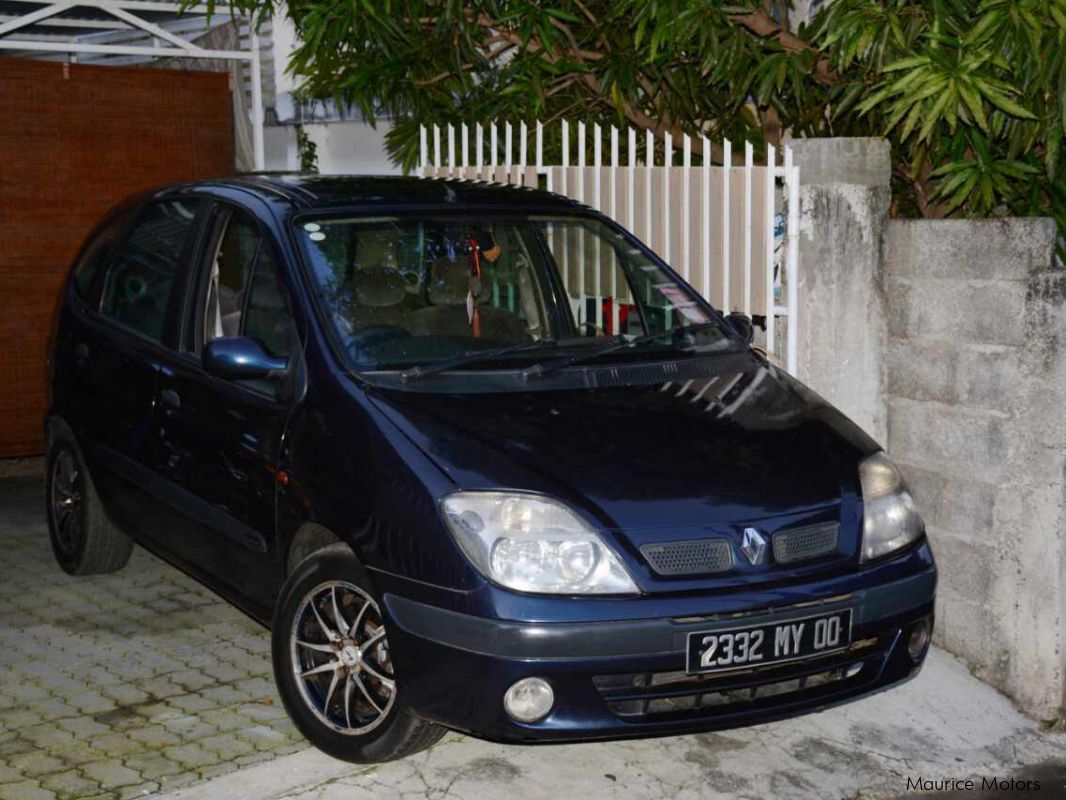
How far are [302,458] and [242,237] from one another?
3.84ft

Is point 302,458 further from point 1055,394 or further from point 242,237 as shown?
point 1055,394

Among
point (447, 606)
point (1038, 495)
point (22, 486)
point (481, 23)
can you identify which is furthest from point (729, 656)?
point (22, 486)

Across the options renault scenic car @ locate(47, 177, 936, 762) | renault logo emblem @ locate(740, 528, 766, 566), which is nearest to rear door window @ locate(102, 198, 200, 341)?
renault scenic car @ locate(47, 177, 936, 762)

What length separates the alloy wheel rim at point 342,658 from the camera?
464 cm

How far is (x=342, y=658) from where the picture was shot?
4.75 m

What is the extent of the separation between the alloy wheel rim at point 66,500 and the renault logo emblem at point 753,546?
358 centimetres

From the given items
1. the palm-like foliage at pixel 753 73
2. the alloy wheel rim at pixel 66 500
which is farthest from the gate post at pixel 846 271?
the alloy wheel rim at pixel 66 500

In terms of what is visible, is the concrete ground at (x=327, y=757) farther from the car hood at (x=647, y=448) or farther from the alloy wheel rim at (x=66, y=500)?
the car hood at (x=647, y=448)

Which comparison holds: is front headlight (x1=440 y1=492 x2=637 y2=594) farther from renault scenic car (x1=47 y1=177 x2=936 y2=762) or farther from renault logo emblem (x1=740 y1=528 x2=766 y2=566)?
renault logo emblem (x1=740 y1=528 x2=766 y2=566)

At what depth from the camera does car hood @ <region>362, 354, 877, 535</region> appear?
14.5ft

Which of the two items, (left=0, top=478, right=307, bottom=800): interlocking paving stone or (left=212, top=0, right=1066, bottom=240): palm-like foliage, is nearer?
(left=0, top=478, right=307, bottom=800): interlocking paving stone

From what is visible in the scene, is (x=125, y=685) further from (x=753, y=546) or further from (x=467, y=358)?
(x=753, y=546)

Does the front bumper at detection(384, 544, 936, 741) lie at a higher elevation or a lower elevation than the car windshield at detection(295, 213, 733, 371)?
lower

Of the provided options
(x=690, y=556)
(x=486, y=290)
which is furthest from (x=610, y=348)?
(x=690, y=556)
